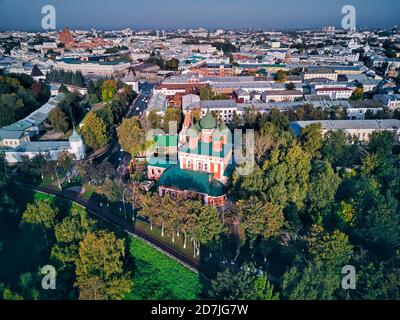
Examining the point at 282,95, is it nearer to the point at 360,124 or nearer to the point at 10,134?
the point at 360,124

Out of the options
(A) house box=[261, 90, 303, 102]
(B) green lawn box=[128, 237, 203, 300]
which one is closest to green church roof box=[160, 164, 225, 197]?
(B) green lawn box=[128, 237, 203, 300]

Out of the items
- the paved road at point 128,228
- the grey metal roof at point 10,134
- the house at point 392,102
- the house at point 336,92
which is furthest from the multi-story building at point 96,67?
the house at point 392,102

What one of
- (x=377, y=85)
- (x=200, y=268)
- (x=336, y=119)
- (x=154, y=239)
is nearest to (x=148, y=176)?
(x=154, y=239)

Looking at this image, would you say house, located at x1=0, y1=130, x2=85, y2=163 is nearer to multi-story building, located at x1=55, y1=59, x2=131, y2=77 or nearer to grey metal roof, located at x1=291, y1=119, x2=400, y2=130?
grey metal roof, located at x1=291, y1=119, x2=400, y2=130

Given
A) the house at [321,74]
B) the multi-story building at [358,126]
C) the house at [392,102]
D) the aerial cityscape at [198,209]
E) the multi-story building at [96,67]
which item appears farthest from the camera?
the multi-story building at [96,67]

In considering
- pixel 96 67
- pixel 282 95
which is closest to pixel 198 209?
pixel 282 95

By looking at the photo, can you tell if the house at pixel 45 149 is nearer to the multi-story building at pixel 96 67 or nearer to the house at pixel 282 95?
the house at pixel 282 95

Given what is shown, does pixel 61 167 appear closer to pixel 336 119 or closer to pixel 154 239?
pixel 154 239
